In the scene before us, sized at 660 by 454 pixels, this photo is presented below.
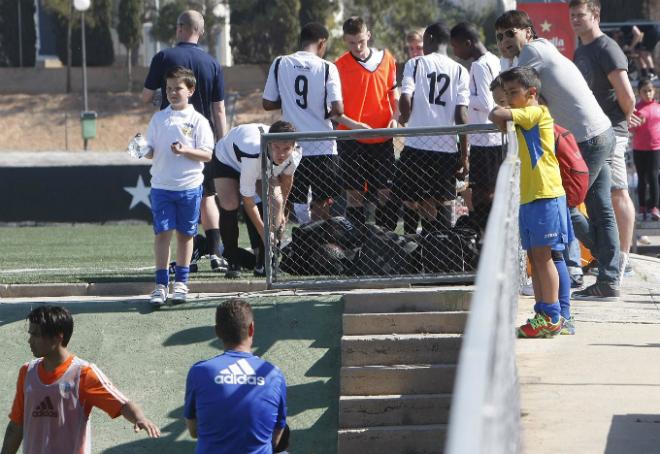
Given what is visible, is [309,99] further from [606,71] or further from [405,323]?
[606,71]

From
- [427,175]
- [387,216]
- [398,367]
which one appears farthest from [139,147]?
[398,367]

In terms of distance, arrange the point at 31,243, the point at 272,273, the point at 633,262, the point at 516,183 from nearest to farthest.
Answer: the point at 516,183 < the point at 272,273 < the point at 633,262 < the point at 31,243

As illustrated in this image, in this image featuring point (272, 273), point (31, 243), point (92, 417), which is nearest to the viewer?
point (92, 417)

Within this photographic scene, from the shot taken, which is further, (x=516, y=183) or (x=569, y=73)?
(x=569, y=73)

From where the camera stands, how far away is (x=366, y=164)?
956 cm

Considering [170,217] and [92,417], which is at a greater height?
[170,217]

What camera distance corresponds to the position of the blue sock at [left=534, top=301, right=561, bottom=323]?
24.7ft

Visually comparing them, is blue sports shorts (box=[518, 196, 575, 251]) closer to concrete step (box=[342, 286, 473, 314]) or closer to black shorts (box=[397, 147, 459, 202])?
concrete step (box=[342, 286, 473, 314])

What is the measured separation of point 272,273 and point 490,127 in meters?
1.83

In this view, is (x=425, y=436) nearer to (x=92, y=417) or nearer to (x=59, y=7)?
(x=92, y=417)

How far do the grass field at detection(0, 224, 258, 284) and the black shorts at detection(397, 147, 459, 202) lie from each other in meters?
1.80

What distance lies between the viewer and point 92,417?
8555mm

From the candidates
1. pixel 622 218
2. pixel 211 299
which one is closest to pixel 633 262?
pixel 622 218

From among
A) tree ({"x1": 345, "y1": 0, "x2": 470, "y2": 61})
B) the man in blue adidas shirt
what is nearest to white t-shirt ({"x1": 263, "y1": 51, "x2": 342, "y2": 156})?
the man in blue adidas shirt
